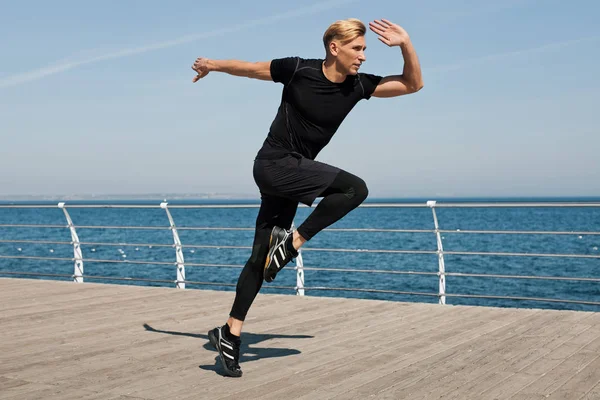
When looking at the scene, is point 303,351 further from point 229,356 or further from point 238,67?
point 238,67

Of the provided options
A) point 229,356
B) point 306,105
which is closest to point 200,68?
point 306,105

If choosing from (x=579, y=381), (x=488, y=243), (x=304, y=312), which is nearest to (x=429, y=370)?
(x=579, y=381)

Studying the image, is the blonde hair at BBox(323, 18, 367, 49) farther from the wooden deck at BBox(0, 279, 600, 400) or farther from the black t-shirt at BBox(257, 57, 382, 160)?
the wooden deck at BBox(0, 279, 600, 400)

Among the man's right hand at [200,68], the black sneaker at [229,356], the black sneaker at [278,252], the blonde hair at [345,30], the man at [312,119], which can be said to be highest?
the blonde hair at [345,30]

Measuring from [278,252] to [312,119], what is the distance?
2.16 feet

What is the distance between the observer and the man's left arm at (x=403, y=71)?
3.43 meters

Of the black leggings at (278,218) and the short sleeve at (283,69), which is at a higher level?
the short sleeve at (283,69)

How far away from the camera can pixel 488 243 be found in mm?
56188

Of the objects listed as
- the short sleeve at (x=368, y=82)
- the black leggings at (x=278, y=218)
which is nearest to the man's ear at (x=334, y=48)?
the short sleeve at (x=368, y=82)

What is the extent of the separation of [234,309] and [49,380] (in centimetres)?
96

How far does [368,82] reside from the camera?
3.68 meters

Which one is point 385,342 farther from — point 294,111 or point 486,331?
point 294,111

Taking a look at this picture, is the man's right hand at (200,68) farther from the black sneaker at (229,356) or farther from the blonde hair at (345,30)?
the black sneaker at (229,356)

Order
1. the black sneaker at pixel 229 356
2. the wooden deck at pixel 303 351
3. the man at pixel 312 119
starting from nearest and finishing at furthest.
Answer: the wooden deck at pixel 303 351, the man at pixel 312 119, the black sneaker at pixel 229 356
